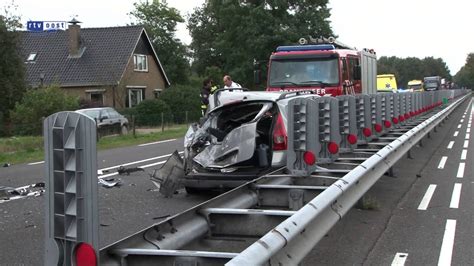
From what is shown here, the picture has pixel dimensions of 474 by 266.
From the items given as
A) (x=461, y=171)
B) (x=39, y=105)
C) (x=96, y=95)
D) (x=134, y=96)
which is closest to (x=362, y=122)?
(x=461, y=171)

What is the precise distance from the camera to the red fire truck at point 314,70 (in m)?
15.1

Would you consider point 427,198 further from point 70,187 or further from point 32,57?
point 32,57

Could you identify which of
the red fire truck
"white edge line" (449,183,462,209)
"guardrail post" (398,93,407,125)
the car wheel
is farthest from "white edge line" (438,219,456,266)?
the car wheel

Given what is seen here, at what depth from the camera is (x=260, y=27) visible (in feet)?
161

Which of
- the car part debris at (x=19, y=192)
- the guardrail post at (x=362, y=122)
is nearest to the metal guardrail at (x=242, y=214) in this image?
the guardrail post at (x=362, y=122)

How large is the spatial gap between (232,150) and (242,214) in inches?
152

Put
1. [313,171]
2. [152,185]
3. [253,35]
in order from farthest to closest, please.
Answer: [253,35], [152,185], [313,171]

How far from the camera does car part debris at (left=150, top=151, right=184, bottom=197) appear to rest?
865cm

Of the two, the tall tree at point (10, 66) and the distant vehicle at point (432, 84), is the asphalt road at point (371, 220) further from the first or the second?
the distant vehicle at point (432, 84)

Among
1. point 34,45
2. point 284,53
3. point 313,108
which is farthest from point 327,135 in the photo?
point 34,45

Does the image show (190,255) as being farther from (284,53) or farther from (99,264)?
(284,53)

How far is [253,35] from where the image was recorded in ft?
160

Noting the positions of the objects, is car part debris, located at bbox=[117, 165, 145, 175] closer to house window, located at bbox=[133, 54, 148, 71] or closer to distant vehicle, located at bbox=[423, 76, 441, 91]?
house window, located at bbox=[133, 54, 148, 71]

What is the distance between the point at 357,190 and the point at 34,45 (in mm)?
43365
